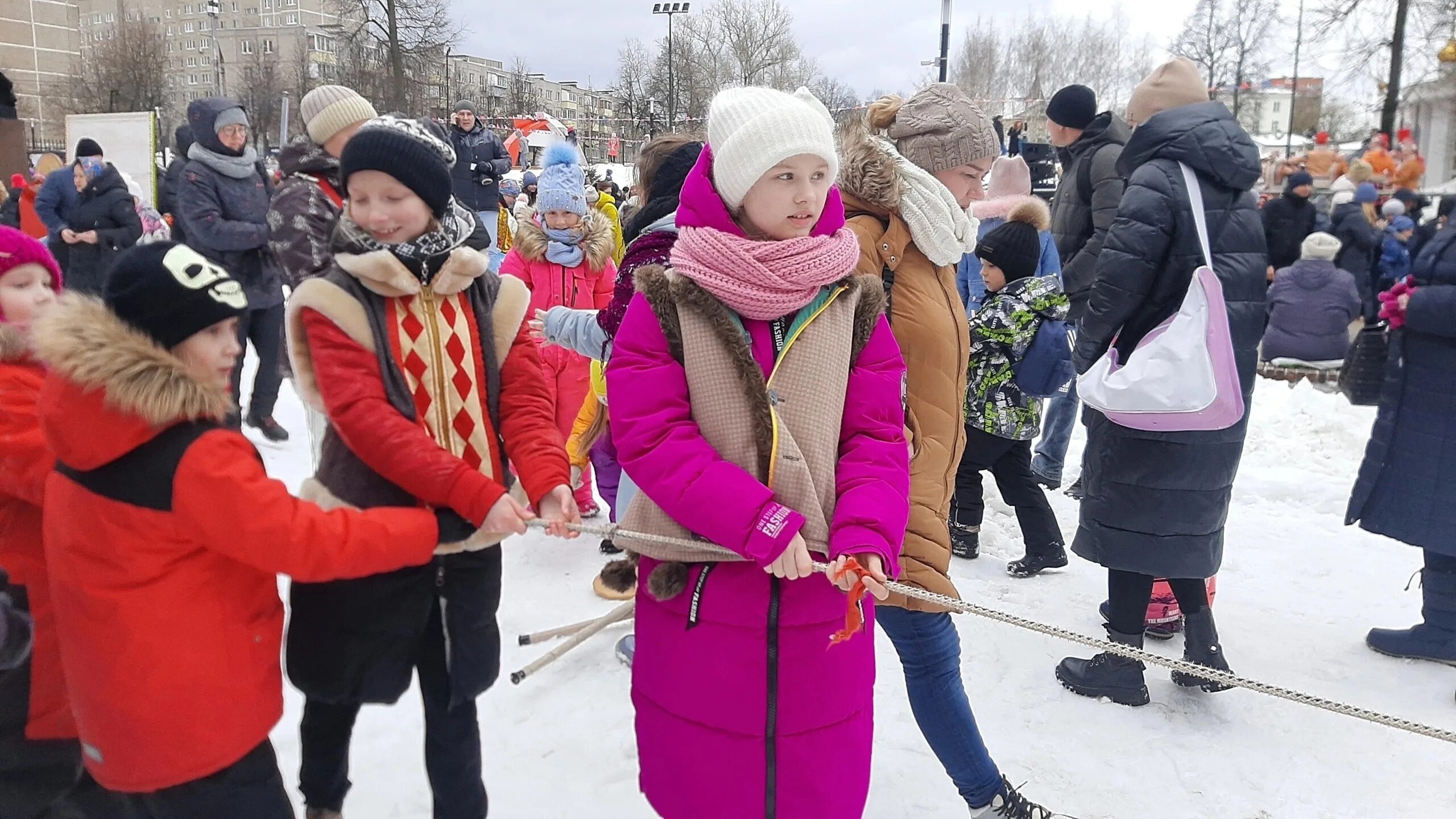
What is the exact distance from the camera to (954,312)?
2.60 metres

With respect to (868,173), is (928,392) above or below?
below

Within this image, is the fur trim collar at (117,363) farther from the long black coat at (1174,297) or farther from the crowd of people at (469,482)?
the long black coat at (1174,297)

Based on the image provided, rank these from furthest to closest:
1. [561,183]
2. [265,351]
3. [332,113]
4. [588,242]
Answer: [265,351]
[588,242]
[561,183]
[332,113]

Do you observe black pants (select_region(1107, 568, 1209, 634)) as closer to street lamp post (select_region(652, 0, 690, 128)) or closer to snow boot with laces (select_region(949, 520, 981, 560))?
snow boot with laces (select_region(949, 520, 981, 560))

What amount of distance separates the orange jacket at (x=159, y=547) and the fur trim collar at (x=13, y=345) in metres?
0.34

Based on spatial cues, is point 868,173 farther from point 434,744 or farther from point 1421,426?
point 1421,426

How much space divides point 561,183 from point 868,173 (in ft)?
8.23

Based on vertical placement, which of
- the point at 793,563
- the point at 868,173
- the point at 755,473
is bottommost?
the point at 793,563

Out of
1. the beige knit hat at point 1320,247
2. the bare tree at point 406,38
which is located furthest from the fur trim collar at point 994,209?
the bare tree at point 406,38

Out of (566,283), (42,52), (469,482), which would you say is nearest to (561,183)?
(566,283)

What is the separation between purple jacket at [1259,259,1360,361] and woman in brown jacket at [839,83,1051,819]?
7787 mm

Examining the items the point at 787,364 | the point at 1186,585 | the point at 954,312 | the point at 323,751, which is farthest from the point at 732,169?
the point at 1186,585

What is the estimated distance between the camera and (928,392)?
254 cm

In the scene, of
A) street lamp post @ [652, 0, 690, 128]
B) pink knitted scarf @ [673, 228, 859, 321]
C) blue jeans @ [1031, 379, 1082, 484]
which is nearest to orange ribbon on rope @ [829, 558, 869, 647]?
pink knitted scarf @ [673, 228, 859, 321]
